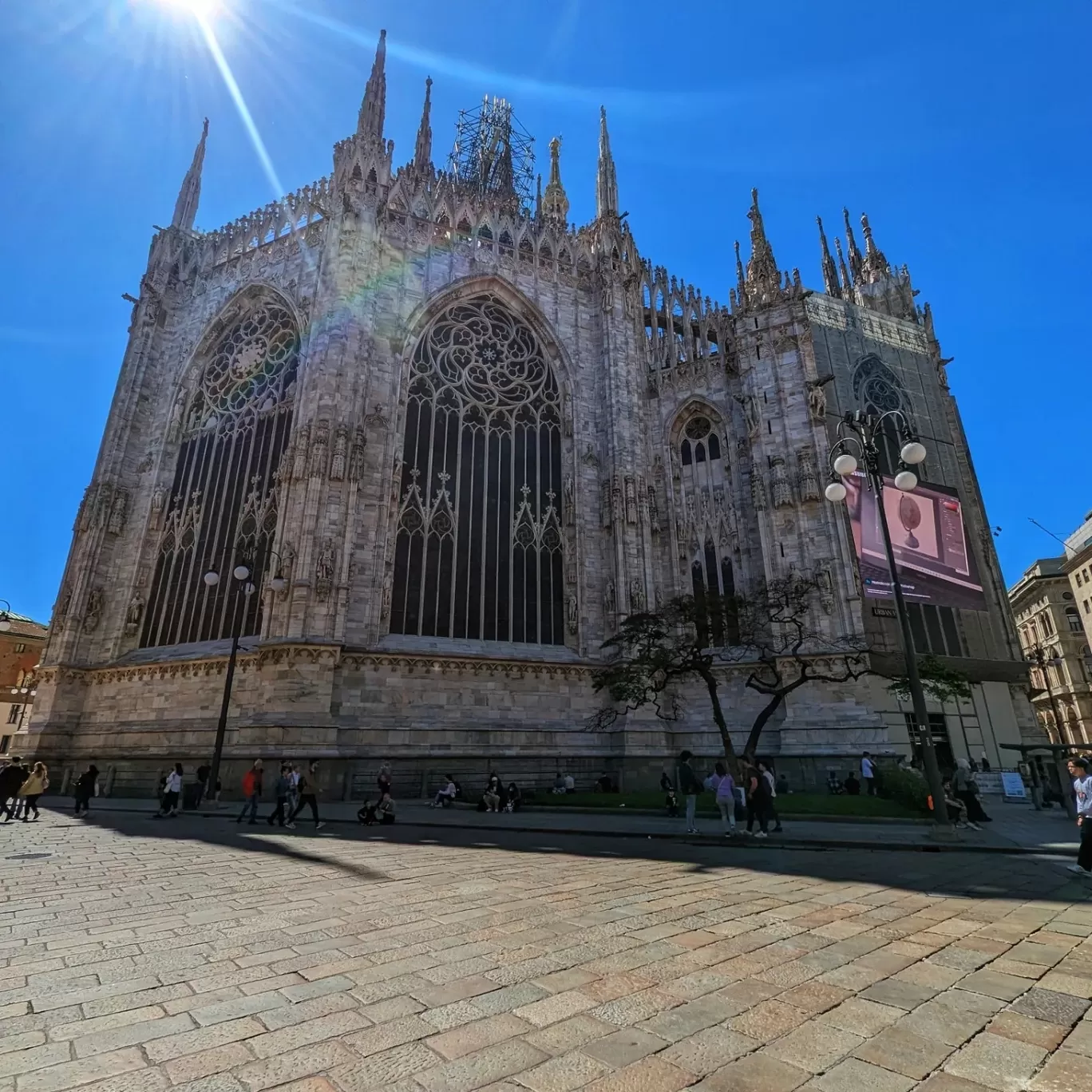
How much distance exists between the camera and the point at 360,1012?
11.4 ft

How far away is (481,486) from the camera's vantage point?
26.4 meters

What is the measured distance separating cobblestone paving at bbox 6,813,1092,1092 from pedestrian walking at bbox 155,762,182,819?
8767mm

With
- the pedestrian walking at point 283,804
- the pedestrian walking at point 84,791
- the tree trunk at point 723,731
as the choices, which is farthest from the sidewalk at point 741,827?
the tree trunk at point 723,731

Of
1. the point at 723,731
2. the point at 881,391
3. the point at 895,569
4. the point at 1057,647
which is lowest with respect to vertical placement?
the point at 723,731

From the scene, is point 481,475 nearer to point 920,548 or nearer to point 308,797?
point 308,797

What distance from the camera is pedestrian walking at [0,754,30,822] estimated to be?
1409cm

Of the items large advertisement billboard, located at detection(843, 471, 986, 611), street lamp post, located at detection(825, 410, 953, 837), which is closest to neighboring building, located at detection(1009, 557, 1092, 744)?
large advertisement billboard, located at detection(843, 471, 986, 611)

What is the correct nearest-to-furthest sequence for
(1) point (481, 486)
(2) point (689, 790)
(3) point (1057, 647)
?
1. (2) point (689, 790)
2. (1) point (481, 486)
3. (3) point (1057, 647)

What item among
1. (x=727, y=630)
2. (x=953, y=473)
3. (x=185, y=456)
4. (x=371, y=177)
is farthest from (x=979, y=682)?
(x=185, y=456)

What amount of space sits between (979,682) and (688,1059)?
31.8m

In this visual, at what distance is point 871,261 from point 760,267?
14561 millimetres

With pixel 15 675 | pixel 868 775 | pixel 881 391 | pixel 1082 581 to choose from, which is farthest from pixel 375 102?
pixel 1082 581

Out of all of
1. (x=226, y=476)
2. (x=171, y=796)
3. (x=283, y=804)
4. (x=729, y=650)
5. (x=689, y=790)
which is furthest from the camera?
(x=226, y=476)

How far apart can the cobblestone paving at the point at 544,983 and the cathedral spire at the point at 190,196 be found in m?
35.0
